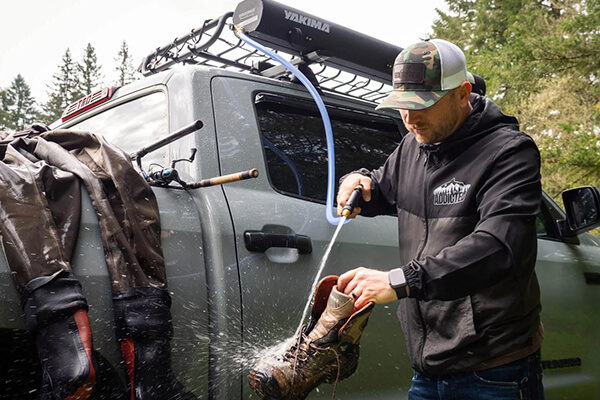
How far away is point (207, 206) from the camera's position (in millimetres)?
2234

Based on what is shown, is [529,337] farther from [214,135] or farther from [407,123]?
[214,135]

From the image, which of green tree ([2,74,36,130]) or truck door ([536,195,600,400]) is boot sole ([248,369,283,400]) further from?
green tree ([2,74,36,130])

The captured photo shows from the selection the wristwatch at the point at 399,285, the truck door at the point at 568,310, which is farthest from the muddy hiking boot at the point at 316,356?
the truck door at the point at 568,310

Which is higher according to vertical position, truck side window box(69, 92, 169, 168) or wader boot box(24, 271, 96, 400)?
truck side window box(69, 92, 169, 168)

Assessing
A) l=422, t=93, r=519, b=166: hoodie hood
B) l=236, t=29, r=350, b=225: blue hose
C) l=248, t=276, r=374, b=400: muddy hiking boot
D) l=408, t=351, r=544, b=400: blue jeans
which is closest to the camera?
l=248, t=276, r=374, b=400: muddy hiking boot

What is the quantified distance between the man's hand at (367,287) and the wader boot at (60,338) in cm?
84

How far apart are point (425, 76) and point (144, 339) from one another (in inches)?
54.2

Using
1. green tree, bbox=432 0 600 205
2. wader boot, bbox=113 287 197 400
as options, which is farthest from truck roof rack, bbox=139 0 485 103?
green tree, bbox=432 0 600 205

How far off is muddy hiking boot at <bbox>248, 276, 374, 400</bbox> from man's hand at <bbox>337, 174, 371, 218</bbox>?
1.41 ft

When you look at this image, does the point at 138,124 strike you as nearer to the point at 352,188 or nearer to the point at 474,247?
the point at 352,188

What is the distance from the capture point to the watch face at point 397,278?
72.5 inches

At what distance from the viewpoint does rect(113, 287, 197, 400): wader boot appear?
181 centimetres

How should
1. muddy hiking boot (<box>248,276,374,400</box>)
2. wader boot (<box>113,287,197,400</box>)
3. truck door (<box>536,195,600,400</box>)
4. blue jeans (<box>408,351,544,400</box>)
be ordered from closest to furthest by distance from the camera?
1. wader boot (<box>113,287,197,400</box>)
2. muddy hiking boot (<box>248,276,374,400</box>)
3. blue jeans (<box>408,351,544,400</box>)
4. truck door (<box>536,195,600,400</box>)

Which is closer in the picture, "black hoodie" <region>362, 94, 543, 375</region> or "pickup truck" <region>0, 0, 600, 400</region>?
"black hoodie" <region>362, 94, 543, 375</region>
